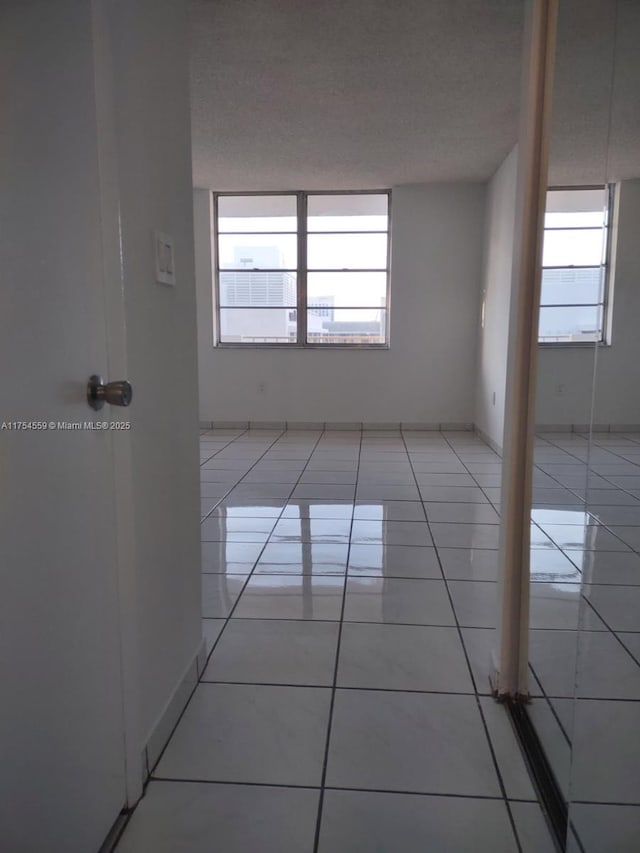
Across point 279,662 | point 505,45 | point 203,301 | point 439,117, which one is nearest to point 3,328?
point 279,662

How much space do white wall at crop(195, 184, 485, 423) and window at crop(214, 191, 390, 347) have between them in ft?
0.60

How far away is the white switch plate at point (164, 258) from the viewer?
55.3 inches

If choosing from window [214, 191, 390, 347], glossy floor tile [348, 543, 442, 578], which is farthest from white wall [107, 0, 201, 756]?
window [214, 191, 390, 347]

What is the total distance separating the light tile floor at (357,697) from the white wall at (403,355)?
3.34 m

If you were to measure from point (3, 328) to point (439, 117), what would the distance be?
13.3 ft

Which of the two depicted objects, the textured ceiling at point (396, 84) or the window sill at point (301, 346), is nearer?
the textured ceiling at point (396, 84)

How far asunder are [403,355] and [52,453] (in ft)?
18.3

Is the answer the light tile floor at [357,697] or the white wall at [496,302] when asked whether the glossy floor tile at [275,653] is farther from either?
the white wall at [496,302]

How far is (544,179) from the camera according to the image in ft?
4.86

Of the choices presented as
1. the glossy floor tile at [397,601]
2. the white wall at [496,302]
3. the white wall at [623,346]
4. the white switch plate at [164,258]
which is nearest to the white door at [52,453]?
the white switch plate at [164,258]

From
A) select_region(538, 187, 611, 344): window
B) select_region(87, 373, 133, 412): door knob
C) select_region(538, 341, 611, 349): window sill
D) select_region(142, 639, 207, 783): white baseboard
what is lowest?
select_region(142, 639, 207, 783): white baseboard

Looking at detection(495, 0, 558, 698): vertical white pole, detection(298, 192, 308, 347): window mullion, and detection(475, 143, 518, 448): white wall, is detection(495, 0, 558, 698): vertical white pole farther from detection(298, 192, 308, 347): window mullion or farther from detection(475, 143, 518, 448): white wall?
detection(298, 192, 308, 347): window mullion

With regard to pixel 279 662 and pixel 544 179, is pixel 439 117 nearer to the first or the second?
pixel 544 179

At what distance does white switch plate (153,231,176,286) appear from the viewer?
1405 mm
